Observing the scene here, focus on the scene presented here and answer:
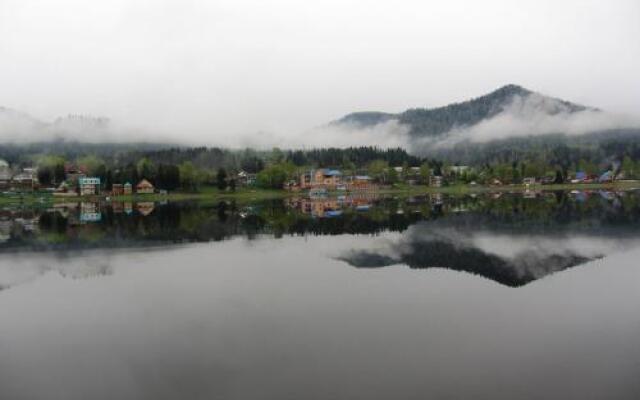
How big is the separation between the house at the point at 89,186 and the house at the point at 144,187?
34.9ft

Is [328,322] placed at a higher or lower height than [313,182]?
lower

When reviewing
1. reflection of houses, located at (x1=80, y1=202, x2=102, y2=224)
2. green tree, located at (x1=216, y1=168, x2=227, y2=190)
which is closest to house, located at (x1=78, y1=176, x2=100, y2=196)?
green tree, located at (x1=216, y1=168, x2=227, y2=190)

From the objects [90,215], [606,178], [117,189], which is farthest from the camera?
[606,178]

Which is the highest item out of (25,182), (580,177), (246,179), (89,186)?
(25,182)

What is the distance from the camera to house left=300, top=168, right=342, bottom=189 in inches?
5981

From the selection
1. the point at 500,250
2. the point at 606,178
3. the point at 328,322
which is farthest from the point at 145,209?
the point at 606,178

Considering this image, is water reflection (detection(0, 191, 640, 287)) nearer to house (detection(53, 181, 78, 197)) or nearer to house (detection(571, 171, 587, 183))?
house (detection(53, 181, 78, 197))

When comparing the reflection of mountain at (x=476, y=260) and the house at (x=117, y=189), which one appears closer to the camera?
the reflection of mountain at (x=476, y=260)

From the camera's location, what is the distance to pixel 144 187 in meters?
122

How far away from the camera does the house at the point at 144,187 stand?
399ft

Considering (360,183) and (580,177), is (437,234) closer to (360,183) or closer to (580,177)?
(360,183)

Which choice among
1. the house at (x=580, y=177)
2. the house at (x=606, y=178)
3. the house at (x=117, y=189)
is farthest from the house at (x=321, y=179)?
the house at (x=606, y=178)

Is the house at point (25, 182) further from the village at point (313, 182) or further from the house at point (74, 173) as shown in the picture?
the house at point (74, 173)

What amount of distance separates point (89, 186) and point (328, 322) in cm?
12460
